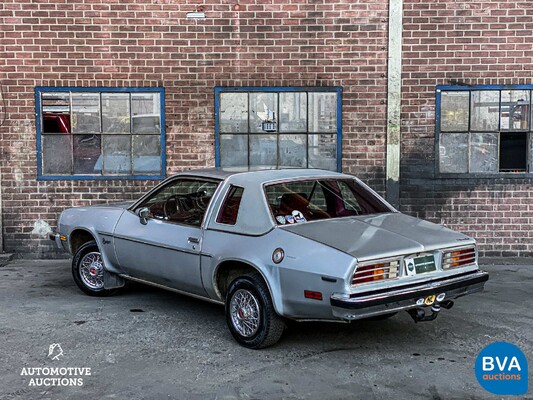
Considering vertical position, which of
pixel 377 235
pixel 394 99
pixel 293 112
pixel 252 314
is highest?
pixel 394 99

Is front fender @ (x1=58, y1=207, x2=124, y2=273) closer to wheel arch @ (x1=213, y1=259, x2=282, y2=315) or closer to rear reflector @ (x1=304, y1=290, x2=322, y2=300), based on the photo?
wheel arch @ (x1=213, y1=259, x2=282, y2=315)

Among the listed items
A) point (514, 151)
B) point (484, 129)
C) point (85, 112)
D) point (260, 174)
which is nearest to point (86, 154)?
point (85, 112)

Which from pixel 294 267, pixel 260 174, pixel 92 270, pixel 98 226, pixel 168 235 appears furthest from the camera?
pixel 92 270

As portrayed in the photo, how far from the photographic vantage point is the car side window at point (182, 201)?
627cm

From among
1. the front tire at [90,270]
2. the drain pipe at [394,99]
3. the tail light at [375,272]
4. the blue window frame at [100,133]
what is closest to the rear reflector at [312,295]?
the tail light at [375,272]

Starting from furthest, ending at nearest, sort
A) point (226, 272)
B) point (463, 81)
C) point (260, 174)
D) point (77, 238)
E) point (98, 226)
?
1. point (463, 81)
2. point (77, 238)
3. point (98, 226)
4. point (260, 174)
5. point (226, 272)

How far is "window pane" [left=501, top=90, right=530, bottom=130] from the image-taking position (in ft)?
31.6

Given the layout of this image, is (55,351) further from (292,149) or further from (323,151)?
(323,151)

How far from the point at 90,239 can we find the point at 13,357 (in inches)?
95.6

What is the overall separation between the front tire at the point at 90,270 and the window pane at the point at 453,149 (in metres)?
5.25

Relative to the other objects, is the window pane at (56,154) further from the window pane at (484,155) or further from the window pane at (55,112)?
the window pane at (484,155)

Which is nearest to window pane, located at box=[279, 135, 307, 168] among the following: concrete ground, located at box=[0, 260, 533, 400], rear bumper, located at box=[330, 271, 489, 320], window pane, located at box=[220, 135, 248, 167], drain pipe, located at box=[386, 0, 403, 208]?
window pane, located at box=[220, 135, 248, 167]

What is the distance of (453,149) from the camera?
9719 millimetres

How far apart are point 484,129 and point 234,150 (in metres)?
3.75
